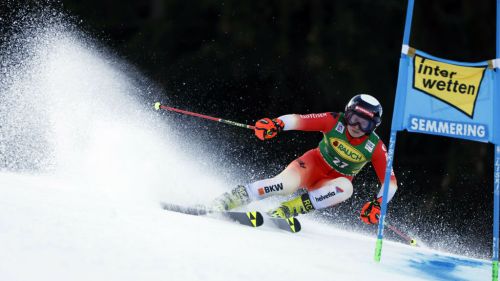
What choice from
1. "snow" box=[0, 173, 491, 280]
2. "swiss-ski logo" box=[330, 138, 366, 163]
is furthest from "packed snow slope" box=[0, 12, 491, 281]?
"swiss-ski logo" box=[330, 138, 366, 163]

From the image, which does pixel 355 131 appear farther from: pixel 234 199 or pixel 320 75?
pixel 320 75

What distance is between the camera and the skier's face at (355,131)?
A: 15.4 ft

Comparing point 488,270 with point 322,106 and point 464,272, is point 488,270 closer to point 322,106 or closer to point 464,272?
point 464,272

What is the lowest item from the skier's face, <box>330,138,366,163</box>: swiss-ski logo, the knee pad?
the knee pad

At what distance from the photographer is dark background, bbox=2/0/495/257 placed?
923 cm

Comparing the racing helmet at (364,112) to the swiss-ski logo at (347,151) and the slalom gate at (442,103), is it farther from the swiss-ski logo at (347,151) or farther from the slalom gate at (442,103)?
the slalom gate at (442,103)

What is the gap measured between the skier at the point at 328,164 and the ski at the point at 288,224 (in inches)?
6.6

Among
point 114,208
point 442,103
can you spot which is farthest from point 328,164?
point 114,208

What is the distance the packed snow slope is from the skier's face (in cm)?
68

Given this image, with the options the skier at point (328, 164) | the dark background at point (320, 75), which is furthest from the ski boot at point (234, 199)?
the dark background at point (320, 75)

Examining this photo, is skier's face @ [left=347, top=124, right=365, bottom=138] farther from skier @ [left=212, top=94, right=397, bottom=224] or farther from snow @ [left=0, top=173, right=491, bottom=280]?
snow @ [left=0, top=173, right=491, bottom=280]

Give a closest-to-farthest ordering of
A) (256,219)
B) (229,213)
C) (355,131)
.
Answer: (256,219) < (229,213) < (355,131)

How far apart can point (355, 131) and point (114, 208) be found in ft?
6.01

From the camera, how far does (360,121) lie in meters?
4.64
